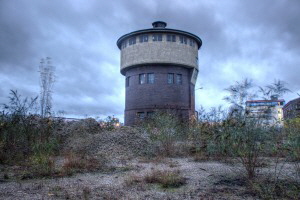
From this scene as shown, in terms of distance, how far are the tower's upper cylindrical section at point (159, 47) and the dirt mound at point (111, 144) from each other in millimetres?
13297

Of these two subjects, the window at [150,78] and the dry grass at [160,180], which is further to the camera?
the window at [150,78]

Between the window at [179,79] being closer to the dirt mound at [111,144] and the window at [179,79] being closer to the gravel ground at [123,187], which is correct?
the dirt mound at [111,144]

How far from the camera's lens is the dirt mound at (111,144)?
9.59m

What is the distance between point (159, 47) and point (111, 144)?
590 inches

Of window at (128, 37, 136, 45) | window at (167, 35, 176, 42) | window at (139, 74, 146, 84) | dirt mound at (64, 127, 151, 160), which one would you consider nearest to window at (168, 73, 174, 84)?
window at (139, 74, 146, 84)

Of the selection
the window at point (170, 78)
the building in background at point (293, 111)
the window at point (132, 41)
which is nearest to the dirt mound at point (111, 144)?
the building in background at point (293, 111)

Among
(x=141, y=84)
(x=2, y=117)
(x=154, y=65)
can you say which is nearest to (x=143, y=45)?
(x=154, y=65)

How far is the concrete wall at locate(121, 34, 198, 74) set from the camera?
23547mm

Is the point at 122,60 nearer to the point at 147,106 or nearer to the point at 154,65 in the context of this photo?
the point at 154,65

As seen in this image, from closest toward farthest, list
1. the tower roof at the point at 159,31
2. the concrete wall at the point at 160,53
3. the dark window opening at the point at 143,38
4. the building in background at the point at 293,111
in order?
the building in background at the point at 293,111
the concrete wall at the point at 160,53
the tower roof at the point at 159,31
the dark window opening at the point at 143,38

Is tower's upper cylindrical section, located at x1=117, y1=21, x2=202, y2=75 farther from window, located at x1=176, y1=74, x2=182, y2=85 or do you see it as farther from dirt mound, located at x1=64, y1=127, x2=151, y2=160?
dirt mound, located at x1=64, y1=127, x2=151, y2=160

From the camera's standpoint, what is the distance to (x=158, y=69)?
80.6ft

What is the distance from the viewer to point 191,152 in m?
9.59

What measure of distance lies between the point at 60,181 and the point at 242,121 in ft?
12.1
